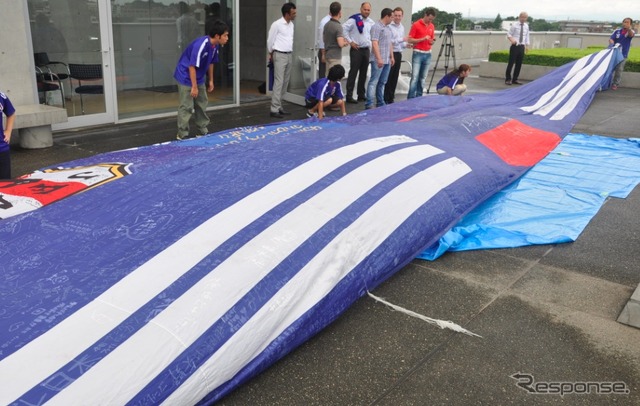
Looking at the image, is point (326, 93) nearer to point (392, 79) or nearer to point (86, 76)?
point (392, 79)

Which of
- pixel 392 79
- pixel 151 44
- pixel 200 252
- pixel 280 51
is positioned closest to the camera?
pixel 200 252

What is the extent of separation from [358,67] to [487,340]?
7.10 meters

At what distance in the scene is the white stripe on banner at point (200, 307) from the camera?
213 cm

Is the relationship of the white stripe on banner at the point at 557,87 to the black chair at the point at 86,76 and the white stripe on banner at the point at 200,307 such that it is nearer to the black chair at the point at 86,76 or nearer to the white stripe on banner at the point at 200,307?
the white stripe on banner at the point at 200,307

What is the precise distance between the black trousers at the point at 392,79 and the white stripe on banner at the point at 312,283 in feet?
18.9

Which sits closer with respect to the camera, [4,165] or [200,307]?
[200,307]

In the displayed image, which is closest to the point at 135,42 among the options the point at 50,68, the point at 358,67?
the point at 50,68

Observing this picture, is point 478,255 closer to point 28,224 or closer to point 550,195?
point 550,195

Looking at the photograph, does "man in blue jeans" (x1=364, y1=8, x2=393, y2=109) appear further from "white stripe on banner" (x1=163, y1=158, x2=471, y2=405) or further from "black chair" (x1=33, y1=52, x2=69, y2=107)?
"white stripe on banner" (x1=163, y1=158, x2=471, y2=405)

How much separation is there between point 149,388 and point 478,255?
2.57 m

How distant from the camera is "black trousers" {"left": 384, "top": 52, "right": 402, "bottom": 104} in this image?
965 centimetres

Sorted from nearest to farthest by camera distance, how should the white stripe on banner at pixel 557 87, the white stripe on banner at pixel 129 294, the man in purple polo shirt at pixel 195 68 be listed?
Answer: 1. the white stripe on banner at pixel 129 294
2. the man in purple polo shirt at pixel 195 68
3. the white stripe on banner at pixel 557 87

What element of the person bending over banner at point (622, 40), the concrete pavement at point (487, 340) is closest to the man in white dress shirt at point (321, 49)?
the concrete pavement at point (487, 340)

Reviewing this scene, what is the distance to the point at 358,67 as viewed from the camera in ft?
31.2
